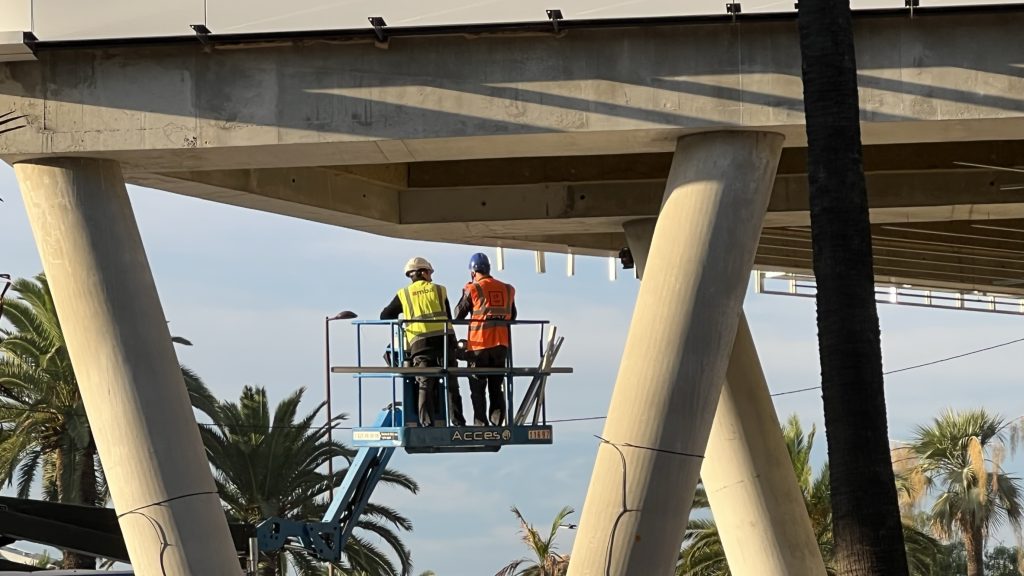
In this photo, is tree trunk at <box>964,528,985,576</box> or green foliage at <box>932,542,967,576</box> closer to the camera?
tree trunk at <box>964,528,985,576</box>

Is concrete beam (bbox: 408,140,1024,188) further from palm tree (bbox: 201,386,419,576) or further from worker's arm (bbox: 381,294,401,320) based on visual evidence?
palm tree (bbox: 201,386,419,576)

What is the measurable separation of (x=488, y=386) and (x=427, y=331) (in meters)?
1.01

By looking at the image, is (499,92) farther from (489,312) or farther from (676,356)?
(489,312)

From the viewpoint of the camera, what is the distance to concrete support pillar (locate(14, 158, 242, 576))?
15.4 meters

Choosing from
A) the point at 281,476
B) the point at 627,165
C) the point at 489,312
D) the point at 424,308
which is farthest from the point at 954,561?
the point at 424,308

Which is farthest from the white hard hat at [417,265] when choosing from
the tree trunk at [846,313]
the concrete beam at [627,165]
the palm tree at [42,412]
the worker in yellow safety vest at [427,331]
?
the palm tree at [42,412]

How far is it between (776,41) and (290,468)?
23047mm

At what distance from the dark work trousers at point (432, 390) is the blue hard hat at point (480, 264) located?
0.96 m

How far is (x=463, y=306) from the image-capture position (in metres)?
17.8

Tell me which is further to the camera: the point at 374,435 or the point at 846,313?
the point at 374,435

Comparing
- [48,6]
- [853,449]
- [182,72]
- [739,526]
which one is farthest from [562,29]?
[739,526]

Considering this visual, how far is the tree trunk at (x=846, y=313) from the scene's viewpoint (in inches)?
415

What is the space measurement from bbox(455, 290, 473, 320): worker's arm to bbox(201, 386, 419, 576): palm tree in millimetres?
18355

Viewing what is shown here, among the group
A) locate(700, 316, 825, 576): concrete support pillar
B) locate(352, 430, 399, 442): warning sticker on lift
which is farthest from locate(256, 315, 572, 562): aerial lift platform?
locate(700, 316, 825, 576): concrete support pillar
